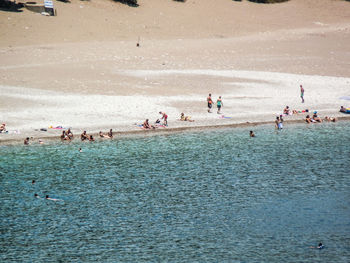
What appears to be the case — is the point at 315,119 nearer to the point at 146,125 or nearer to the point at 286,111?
the point at 286,111

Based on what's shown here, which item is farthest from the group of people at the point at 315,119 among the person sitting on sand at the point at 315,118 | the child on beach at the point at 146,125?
the child on beach at the point at 146,125

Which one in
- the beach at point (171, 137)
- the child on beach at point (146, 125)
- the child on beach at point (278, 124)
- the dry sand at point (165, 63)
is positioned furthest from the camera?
the dry sand at point (165, 63)

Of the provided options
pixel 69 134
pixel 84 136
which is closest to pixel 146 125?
pixel 84 136

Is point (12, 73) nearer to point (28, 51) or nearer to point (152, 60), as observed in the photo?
point (28, 51)

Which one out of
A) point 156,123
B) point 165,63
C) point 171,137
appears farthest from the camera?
point 165,63

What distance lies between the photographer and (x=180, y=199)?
2661 cm

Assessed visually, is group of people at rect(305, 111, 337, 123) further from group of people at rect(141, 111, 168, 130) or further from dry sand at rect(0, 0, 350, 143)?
group of people at rect(141, 111, 168, 130)

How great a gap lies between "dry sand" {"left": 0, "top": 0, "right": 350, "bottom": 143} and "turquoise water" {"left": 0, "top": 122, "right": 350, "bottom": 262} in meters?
5.24

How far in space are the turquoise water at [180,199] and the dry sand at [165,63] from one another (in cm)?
524

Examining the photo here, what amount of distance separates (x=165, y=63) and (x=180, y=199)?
102 feet

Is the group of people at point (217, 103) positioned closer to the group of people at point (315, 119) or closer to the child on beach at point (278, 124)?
the child on beach at point (278, 124)

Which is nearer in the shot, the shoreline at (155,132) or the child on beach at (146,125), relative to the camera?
the shoreline at (155,132)

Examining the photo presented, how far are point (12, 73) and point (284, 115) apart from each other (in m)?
24.8

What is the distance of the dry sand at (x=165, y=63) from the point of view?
4316 centimetres
